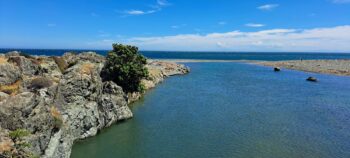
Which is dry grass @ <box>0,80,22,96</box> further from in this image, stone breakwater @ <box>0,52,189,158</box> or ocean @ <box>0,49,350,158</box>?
ocean @ <box>0,49,350,158</box>

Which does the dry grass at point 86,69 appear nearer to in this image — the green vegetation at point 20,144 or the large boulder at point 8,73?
the large boulder at point 8,73

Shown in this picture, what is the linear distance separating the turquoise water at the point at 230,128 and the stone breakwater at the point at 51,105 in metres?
2.44

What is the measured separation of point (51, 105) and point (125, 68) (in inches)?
995

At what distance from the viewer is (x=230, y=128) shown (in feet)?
151

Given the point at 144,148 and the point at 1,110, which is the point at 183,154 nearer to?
the point at 144,148

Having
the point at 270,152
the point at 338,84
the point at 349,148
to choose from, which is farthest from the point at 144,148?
the point at 338,84

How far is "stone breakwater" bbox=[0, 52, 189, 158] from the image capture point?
93.3 ft

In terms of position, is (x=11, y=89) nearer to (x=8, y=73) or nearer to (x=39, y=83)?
(x=39, y=83)

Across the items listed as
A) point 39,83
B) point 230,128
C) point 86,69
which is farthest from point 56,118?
point 230,128

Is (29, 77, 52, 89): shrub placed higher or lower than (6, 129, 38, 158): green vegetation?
higher

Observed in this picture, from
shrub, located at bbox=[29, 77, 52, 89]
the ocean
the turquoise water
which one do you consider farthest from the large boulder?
the turquoise water

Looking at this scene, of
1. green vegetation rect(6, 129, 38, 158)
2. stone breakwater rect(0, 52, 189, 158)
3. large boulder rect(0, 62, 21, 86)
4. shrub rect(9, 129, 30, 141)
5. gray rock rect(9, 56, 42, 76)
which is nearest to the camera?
green vegetation rect(6, 129, 38, 158)

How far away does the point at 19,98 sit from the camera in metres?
29.5

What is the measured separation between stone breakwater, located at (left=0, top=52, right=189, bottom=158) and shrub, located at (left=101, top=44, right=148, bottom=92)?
8733 mm
